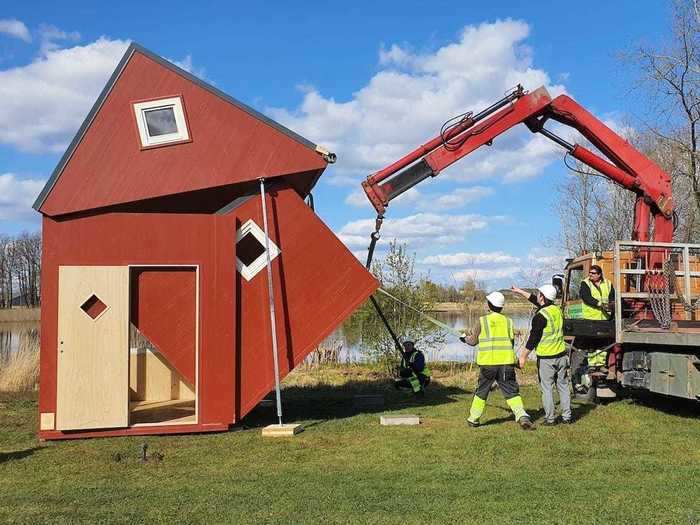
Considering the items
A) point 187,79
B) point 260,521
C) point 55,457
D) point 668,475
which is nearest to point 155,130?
point 187,79

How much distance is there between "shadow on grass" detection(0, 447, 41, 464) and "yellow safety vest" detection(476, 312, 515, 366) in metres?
6.33

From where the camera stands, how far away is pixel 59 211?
9.79 m

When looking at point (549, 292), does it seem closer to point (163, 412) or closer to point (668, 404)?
point (668, 404)

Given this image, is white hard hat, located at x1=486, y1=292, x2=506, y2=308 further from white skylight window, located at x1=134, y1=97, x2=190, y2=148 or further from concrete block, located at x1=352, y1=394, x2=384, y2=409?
white skylight window, located at x1=134, y1=97, x2=190, y2=148

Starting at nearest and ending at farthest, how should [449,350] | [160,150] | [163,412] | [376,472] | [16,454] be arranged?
[376,472] → [16,454] → [160,150] → [163,412] → [449,350]

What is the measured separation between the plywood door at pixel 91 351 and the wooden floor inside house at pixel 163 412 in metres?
0.64

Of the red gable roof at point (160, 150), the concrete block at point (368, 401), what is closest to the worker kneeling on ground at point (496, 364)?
the concrete block at point (368, 401)

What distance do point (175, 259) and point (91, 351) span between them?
→ 5.63 feet

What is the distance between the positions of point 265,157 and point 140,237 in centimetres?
217

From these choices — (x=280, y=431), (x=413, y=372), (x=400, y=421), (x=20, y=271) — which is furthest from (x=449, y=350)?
(x=20, y=271)

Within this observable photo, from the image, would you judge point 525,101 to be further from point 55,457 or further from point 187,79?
point 55,457

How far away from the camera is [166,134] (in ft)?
33.3

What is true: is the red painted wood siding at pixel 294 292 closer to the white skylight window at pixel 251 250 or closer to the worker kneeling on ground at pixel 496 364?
the white skylight window at pixel 251 250

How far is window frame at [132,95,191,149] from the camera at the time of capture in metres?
10.1
